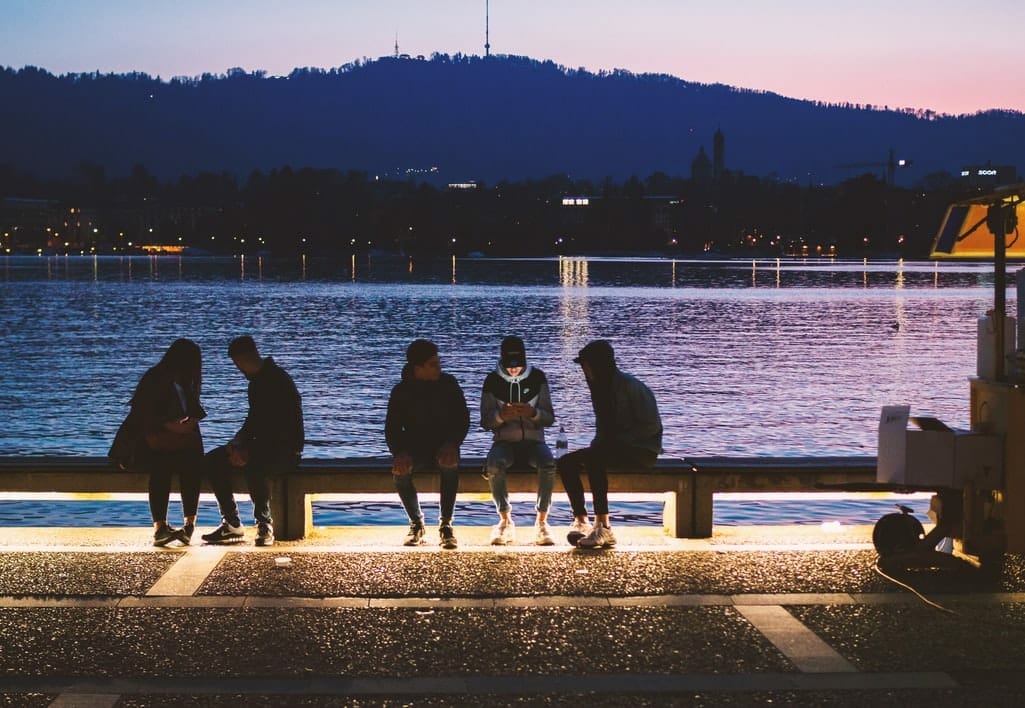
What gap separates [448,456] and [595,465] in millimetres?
991

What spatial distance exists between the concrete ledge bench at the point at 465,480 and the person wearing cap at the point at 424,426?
0.13 meters

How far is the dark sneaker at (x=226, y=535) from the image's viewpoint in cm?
942

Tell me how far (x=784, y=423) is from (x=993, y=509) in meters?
15.4

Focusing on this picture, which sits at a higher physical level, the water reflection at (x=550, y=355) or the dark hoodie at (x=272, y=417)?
the dark hoodie at (x=272, y=417)

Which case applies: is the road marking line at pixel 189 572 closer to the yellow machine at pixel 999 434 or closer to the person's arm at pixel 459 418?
the person's arm at pixel 459 418

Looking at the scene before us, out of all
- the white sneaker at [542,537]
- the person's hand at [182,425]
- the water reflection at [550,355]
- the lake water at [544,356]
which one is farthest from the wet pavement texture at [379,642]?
the lake water at [544,356]

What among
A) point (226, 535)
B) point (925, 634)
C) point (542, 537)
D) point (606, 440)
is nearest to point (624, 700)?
point (925, 634)

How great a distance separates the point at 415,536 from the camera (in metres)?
9.38

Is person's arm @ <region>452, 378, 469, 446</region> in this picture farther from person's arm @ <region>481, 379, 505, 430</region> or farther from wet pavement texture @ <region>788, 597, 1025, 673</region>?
wet pavement texture @ <region>788, 597, 1025, 673</region>

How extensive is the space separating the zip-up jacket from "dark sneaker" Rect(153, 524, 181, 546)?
2200 millimetres

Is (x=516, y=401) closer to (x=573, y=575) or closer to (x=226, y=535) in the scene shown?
(x=573, y=575)

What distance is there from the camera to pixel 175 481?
31.6 feet

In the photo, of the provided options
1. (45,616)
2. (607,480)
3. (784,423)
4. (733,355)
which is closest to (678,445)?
(784,423)

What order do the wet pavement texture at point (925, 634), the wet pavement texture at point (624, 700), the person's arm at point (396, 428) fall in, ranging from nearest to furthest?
the wet pavement texture at point (624, 700)
the wet pavement texture at point (925, 634)
the person's arm at point (396, 428)
